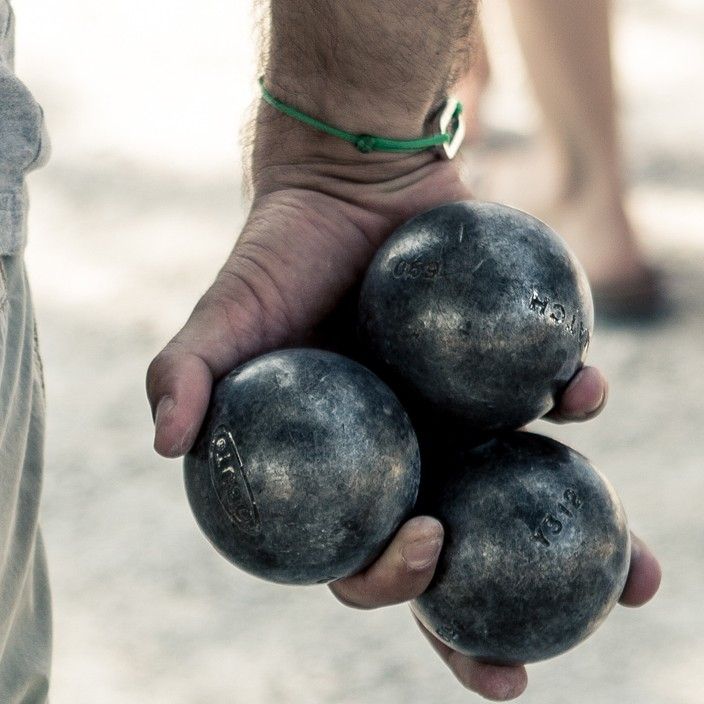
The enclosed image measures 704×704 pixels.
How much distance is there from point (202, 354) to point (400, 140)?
505 millimetres

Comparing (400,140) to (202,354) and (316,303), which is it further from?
(202,354)

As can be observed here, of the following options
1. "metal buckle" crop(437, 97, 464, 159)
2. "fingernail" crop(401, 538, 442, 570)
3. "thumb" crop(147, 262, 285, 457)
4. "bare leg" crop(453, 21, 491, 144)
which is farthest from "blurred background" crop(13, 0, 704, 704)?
"fingernail" crop(401, 538, 442, 570)

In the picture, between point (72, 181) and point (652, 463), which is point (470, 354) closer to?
point (652, 463)

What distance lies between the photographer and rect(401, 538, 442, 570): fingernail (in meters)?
1.69

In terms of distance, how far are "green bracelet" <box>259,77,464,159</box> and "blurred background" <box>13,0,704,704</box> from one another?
17.2 inches

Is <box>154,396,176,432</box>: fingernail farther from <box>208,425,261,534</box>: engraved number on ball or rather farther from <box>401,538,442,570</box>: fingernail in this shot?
<box>401,538,442,570</box>: fingernail

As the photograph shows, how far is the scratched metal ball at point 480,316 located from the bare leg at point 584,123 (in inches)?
77.5

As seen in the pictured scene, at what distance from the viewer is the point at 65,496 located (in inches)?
128

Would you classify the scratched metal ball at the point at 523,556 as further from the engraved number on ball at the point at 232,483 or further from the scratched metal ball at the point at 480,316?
the engraved number on ball at the point at 232,483

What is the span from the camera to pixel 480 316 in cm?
177

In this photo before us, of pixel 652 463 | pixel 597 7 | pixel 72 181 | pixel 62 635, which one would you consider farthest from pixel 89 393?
pixel 597 7

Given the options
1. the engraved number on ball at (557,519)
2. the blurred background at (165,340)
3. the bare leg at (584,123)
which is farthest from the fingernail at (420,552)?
the bare leg at (584,123)

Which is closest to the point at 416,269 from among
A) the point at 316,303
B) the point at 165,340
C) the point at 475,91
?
the point at 316,303

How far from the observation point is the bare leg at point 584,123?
3.68 metres
